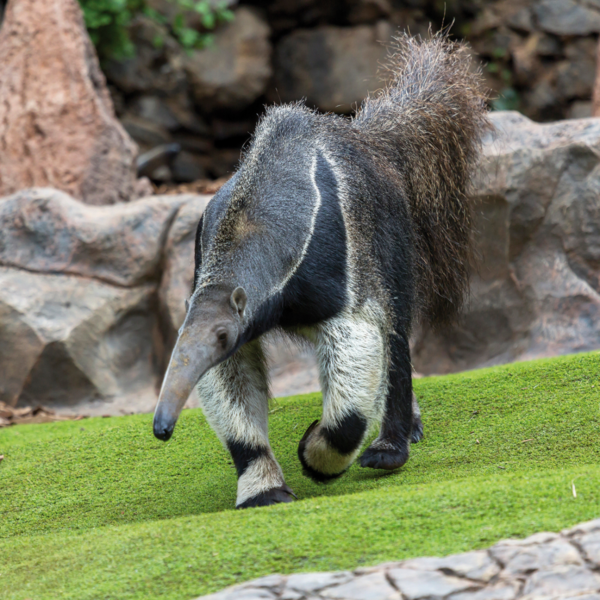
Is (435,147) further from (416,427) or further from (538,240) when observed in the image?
(538,240)

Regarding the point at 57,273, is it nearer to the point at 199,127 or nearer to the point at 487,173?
the point at 487,173

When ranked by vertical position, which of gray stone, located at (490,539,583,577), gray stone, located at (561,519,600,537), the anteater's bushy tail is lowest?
gray stone, located at (490,539,583,577)

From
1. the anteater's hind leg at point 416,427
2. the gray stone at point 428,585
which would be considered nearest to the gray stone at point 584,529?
the gray stone at point 428,585

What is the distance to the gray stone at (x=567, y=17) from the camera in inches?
527

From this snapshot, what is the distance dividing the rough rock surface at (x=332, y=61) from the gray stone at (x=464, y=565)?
1195 cm

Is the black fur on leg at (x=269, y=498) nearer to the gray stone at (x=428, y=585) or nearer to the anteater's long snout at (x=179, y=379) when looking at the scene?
the anteater's long snout at (x=179, y=379)

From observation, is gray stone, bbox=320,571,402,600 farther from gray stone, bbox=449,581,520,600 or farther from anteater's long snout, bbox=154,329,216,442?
anteater's long snout, bbox=154,329,216,442

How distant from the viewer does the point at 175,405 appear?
9.84 feet

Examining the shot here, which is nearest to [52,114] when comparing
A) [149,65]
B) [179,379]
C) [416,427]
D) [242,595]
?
[149,65]

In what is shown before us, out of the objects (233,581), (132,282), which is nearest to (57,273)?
(132,282)

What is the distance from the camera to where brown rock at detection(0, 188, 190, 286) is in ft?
24.5

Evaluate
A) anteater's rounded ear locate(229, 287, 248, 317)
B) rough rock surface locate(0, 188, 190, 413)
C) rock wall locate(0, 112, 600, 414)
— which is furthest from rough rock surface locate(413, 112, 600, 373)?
anteater's rounded ear locate(229, 287, 248, 317)

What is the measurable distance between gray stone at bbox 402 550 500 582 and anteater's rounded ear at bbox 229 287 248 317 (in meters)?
1.24

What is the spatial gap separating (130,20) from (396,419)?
1015 centimetres
